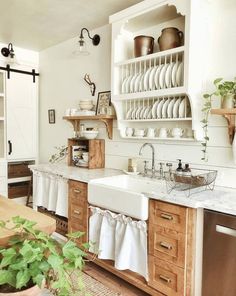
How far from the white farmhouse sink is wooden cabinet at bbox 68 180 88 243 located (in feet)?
0.49

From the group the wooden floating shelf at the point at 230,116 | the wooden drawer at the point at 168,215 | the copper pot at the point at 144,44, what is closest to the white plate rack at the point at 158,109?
the wooden floating shelf at the point at 230,116

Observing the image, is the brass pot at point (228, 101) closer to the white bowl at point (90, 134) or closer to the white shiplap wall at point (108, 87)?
the white shiplap wall at point (108, 87)

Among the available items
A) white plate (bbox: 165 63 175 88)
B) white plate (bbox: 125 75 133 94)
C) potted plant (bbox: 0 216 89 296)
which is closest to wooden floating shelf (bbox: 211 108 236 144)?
white plate (bbox: 165 63 175 88)

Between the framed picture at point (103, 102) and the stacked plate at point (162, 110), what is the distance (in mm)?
376

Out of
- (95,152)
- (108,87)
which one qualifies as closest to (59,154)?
(95,152)

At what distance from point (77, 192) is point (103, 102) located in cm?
111

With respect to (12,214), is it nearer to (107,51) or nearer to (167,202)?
(167,202)

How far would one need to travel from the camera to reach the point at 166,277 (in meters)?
1.86

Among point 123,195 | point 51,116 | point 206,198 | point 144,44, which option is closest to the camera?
point 206,198

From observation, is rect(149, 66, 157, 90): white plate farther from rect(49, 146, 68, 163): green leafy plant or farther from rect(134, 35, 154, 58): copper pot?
rect(49, 146, 68, 163): green leafy plant

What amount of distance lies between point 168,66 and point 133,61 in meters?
0.37

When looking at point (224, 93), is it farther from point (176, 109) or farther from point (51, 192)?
point (51, 192)

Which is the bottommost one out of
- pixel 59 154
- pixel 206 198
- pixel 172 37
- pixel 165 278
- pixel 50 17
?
pixel 165 278

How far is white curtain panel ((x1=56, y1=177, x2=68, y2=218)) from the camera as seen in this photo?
2789mm
